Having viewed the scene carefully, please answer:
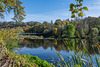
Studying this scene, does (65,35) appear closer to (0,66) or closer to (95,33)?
(95,33)

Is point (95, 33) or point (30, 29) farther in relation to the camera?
point (30, 29)

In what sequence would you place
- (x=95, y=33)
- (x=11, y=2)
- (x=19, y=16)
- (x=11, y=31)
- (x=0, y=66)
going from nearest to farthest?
(x=0, y=66) → (x=11, y=2) → (x=19, y=16) → (x=11, y=31) → (x=95, y=33)

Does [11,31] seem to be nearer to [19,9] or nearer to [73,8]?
[19,9]

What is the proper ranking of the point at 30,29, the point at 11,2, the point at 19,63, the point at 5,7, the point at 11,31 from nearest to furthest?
the point at 19,63, the point at 11,2, the point at 5,7, the point at 11,31, the point at 30,29

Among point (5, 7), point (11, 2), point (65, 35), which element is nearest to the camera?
point (11, 2)

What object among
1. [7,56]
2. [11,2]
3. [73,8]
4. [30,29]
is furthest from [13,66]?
[30,29]

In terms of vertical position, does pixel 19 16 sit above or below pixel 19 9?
below

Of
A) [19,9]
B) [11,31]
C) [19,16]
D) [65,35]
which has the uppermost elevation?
[19,9]

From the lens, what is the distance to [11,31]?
6.71 m

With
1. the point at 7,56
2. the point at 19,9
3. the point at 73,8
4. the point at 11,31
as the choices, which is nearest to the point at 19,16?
the point at 19,9

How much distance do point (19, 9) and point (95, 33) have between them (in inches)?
1161

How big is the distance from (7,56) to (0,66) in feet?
1.16

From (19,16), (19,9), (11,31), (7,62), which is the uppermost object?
(19,9)

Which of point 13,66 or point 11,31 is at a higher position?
point 11,31
